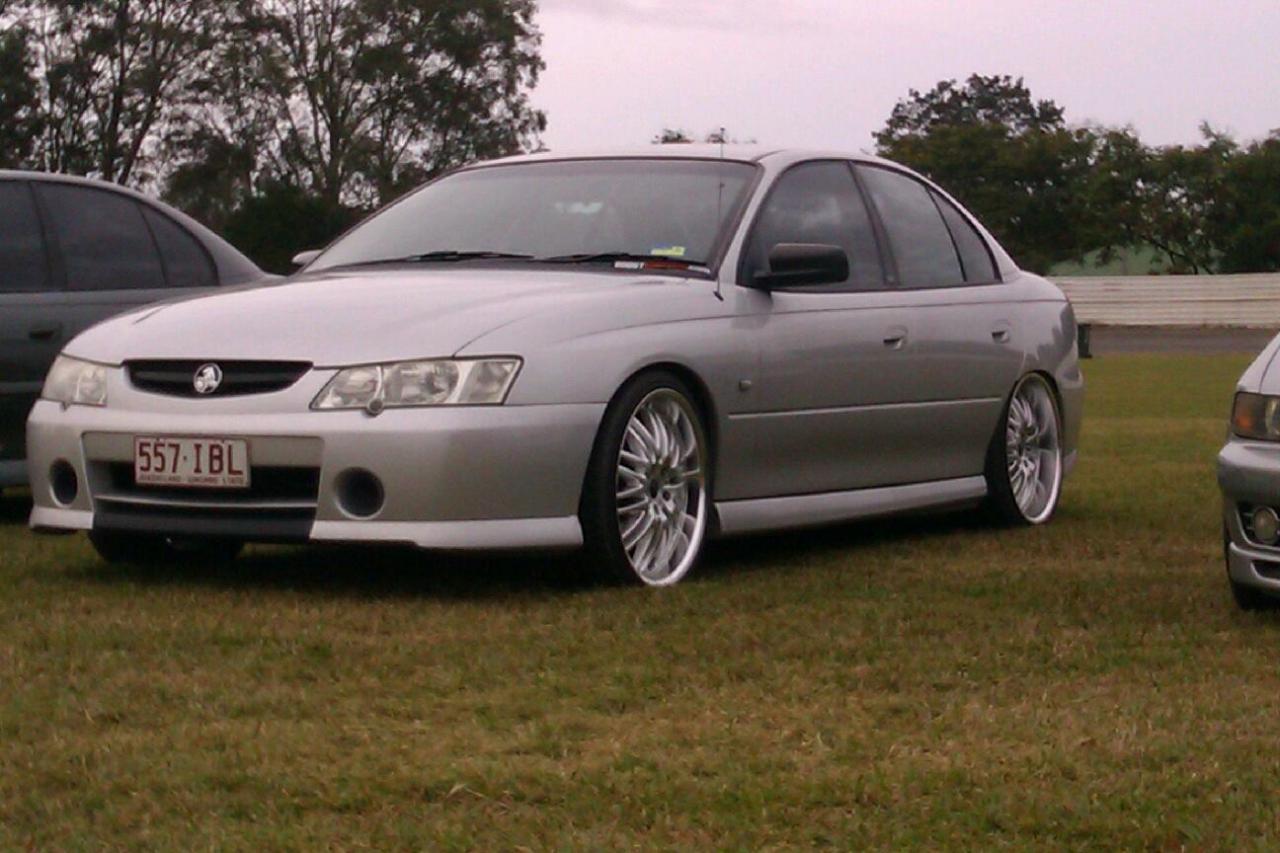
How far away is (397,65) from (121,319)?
6894 centimetres

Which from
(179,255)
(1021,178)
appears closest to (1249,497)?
(179,255)

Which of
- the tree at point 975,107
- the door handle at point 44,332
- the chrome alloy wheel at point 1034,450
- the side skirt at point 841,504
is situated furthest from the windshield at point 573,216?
the tree at point 975,107

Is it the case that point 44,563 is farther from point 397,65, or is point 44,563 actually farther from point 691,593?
point 397,65

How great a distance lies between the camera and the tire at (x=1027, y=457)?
30.9 feet

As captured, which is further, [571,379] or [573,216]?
[573,216]

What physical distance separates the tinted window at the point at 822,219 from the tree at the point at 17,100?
199 ft

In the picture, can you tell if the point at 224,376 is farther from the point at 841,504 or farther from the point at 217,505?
the point at 841,504

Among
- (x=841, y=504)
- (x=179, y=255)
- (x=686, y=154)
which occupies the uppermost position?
(x=686, y=154)

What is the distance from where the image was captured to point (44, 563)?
7957 millimetres

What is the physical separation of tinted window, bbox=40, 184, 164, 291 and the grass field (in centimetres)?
162

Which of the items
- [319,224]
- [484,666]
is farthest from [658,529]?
[319,224]

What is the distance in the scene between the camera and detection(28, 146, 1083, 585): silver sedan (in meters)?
6.88

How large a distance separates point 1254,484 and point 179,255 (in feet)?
16.4

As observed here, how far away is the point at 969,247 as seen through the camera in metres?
9.69
